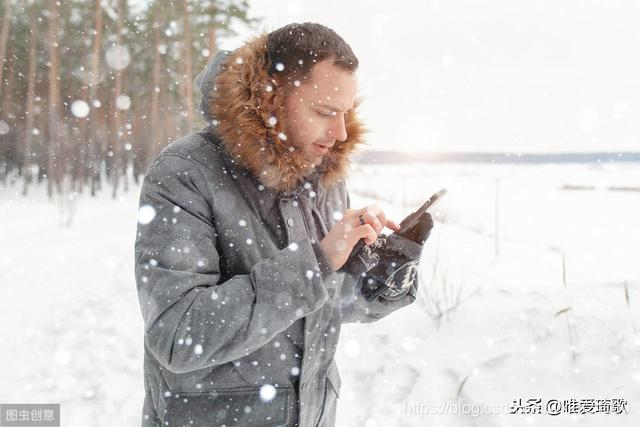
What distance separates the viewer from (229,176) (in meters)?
1.35

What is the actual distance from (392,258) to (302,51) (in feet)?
2.54

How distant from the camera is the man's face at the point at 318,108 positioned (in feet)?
4.68

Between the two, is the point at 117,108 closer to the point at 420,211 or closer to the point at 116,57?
the point at 116,57

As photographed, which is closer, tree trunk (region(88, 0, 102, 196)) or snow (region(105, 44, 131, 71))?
tree trunk (region(88, 0, 102, 196))

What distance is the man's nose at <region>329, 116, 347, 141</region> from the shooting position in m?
1.50

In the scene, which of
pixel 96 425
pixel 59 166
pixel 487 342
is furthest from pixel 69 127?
pixel 487 342

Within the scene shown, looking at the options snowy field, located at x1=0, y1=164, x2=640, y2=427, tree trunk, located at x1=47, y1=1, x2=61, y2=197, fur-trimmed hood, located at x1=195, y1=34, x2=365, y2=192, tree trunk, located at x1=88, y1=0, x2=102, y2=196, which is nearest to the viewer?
fur-trimmed hood, located at x1=195, y1=34, x2=365, y2=192

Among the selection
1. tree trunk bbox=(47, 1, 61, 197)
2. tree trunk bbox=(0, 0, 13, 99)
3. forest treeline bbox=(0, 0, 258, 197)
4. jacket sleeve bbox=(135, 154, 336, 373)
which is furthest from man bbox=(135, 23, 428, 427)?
tree trunk bbox=(0, 0, 13, 99)

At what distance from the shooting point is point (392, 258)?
60.2 inches

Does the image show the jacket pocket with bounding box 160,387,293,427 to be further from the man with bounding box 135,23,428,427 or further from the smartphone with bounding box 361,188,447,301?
the smartphone with bounding box 361,188,447,301

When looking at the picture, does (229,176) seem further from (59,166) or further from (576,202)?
(59,166)

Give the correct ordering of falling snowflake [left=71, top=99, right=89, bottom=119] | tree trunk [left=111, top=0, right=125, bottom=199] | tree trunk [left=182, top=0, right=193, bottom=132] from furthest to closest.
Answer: falling snowflake [left=71, top=99, right=89, bottom=119] < tree trunk [left=111, top=0, right=125, bottom=199] < tree trunk [left=182, top=0, right=193, bottom=132]

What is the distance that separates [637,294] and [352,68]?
3348 millimetres

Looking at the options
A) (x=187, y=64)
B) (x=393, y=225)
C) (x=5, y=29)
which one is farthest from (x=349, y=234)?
(x=5, y=29)
